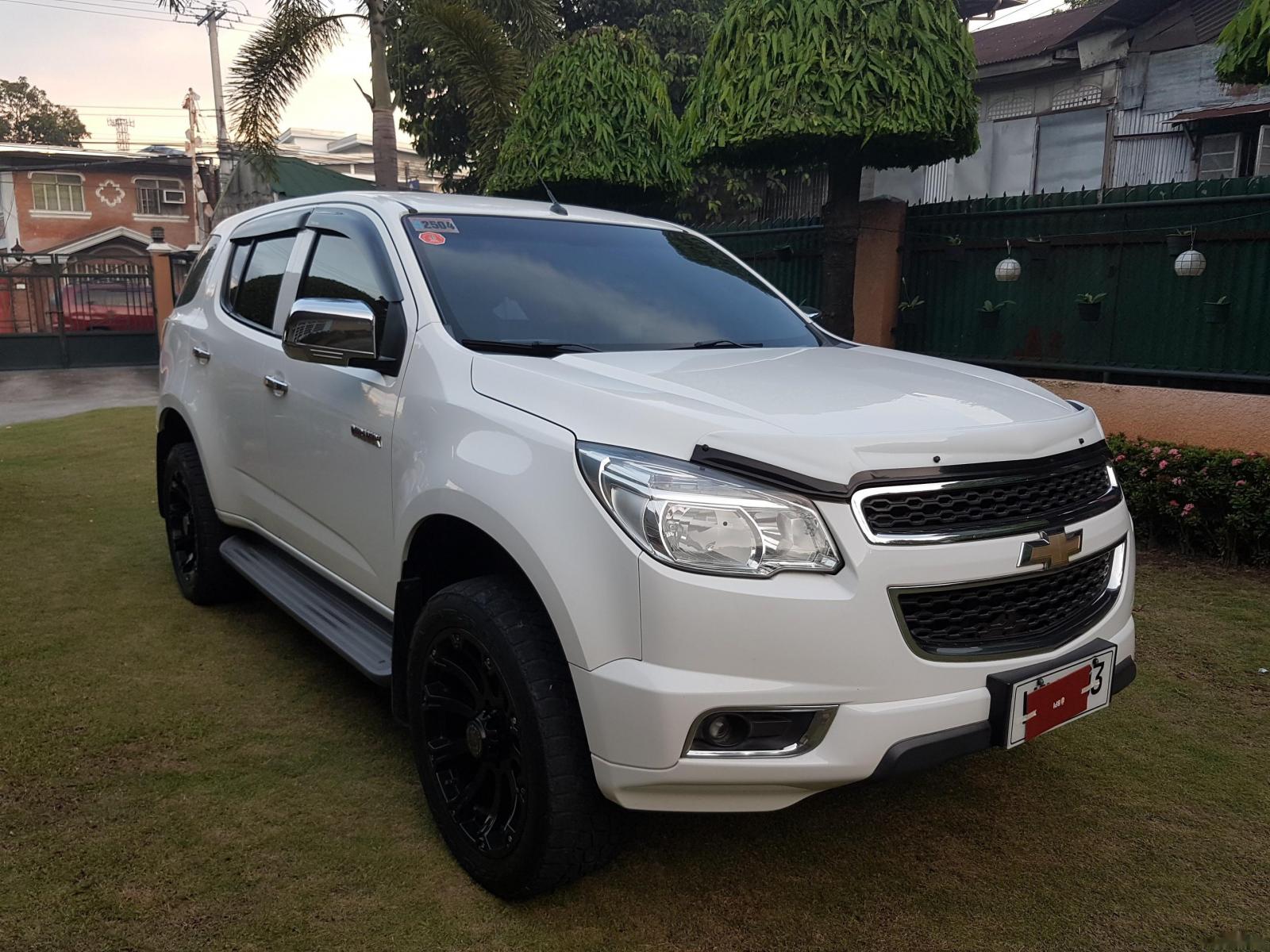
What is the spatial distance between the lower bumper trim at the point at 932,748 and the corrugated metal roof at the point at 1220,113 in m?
13.6

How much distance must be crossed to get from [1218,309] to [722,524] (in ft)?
18.7

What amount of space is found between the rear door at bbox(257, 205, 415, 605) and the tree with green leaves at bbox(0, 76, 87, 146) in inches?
2203

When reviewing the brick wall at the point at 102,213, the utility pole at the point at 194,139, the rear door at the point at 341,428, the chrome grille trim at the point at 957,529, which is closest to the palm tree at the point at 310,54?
the rear door at the point at 341,428

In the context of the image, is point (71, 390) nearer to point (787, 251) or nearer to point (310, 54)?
point (310, 54)

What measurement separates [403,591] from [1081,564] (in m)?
1.75

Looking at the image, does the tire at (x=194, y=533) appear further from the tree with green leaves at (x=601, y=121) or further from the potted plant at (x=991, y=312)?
the potted plant at (x=991, y=312)

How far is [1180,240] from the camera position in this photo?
6.57 metres

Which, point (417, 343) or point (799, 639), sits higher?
point (417, 343)

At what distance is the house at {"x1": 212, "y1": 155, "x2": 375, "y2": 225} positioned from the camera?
19.2 m

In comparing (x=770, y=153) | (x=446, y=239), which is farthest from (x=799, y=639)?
(x=770, y=153)

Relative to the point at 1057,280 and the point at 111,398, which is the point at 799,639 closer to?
the point at 1057,280

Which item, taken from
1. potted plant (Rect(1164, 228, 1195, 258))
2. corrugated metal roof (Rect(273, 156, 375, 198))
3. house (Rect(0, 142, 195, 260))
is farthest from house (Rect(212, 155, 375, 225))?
house (Rect(0, 142, 195, 260))

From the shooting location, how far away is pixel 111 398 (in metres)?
14.6

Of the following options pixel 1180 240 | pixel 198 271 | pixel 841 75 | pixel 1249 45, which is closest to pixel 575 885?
pixel 198 271
